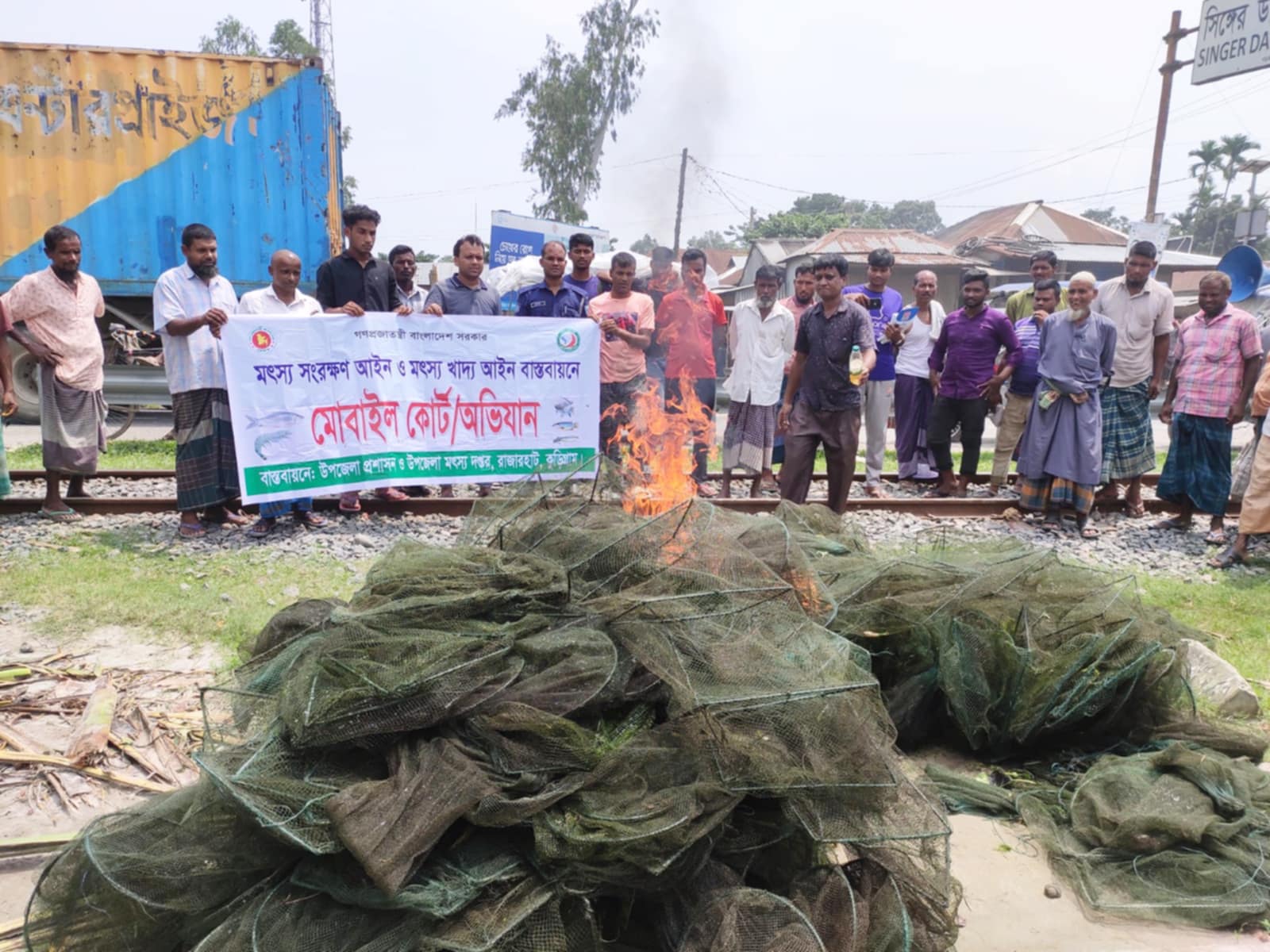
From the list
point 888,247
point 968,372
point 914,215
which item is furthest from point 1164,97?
point 914,215

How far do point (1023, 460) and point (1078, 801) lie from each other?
5524mm

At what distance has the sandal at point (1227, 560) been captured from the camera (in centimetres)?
748

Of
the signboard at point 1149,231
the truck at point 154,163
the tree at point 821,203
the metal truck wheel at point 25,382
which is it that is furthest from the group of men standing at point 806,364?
the tree at point 821,203

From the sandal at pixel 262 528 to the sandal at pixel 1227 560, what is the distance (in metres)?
8.07

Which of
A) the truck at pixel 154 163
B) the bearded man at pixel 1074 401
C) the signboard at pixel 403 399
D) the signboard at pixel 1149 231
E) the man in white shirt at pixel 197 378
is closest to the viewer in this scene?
the man in white shirt at pixel 197 378

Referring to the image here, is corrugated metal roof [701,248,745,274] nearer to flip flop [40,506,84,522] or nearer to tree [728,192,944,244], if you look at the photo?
tree [728,192,944,244]

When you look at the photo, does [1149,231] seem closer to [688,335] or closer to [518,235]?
[688,335]

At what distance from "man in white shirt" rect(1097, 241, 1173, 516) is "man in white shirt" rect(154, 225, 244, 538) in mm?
8329

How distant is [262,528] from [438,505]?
5.12 ft

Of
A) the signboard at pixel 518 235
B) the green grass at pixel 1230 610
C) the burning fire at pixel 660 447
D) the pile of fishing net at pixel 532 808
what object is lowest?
the green grass at pixel 1230 610

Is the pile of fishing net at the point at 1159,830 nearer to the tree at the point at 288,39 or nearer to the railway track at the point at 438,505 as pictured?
the railway track at the point at 438,505

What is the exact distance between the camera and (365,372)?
776 centimetres

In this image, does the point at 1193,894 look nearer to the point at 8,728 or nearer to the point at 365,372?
the point at 8,728

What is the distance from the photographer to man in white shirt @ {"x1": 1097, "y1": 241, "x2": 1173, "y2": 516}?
8.59m
